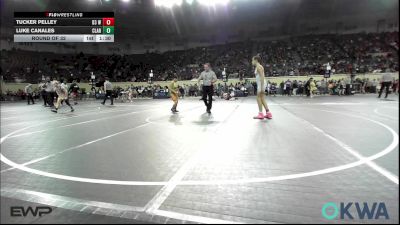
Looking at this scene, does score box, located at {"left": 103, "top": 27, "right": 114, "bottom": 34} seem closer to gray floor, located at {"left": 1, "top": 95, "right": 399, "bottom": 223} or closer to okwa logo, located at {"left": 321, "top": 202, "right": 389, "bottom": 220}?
gray floor, located at {"left": 1, "top": 95, "right": 399, "bottom": 223}

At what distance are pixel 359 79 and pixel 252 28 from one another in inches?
675

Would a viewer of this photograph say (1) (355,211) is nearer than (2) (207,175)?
Yes

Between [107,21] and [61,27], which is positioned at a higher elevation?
[107,21]

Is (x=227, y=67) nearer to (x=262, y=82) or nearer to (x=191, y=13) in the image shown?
(x=191, y=13)

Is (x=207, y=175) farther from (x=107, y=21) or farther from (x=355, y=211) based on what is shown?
(x=107, y=21)

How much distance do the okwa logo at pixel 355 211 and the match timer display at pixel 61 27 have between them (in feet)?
45.9

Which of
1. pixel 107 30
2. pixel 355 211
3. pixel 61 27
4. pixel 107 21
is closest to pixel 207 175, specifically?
pixel 355 211

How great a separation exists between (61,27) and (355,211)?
1447 centimetres

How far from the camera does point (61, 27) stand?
14.1 meters

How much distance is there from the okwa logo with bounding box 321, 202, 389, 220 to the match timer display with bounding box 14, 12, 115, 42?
551 inches

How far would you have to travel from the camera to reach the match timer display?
46.3ft

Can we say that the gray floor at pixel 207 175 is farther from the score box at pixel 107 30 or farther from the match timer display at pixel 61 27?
the score box at pixel 107 30

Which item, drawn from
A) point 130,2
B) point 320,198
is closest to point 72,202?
point 320,198

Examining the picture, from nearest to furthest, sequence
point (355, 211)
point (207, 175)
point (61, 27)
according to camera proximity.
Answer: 1. point (355, 211)
2. point (207, 175)
3. point (61, 27)
